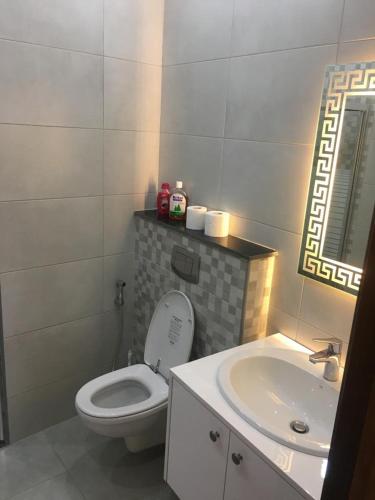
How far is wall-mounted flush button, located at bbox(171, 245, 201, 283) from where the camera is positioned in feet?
6.14

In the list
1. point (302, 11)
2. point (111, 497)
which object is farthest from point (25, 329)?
point (302, 11)

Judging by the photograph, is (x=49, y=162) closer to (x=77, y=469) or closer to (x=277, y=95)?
(x=277, y=95)

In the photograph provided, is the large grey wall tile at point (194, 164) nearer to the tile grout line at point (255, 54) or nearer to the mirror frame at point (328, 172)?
the tile grout line at point (255, 54)

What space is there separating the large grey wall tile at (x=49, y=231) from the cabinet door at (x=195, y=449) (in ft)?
2.96

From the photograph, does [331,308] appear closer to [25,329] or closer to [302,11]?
[302,11]

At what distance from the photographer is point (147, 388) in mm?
1990

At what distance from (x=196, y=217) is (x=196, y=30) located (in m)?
0.82

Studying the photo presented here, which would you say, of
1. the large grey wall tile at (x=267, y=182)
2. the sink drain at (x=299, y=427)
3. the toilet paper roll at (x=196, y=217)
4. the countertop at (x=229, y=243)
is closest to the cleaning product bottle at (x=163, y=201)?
the countertop at (x=229, y=243)

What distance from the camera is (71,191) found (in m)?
1.98

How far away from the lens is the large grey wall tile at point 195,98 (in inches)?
71.7

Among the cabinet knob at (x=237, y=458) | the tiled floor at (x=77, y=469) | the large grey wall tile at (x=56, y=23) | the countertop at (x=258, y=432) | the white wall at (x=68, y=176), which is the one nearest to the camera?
the countertop at (x=258, y=432)

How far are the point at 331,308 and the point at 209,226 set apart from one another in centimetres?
61

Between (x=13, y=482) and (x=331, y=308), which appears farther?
(x=13, y=482)

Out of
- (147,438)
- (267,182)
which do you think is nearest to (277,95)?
(267,182)
